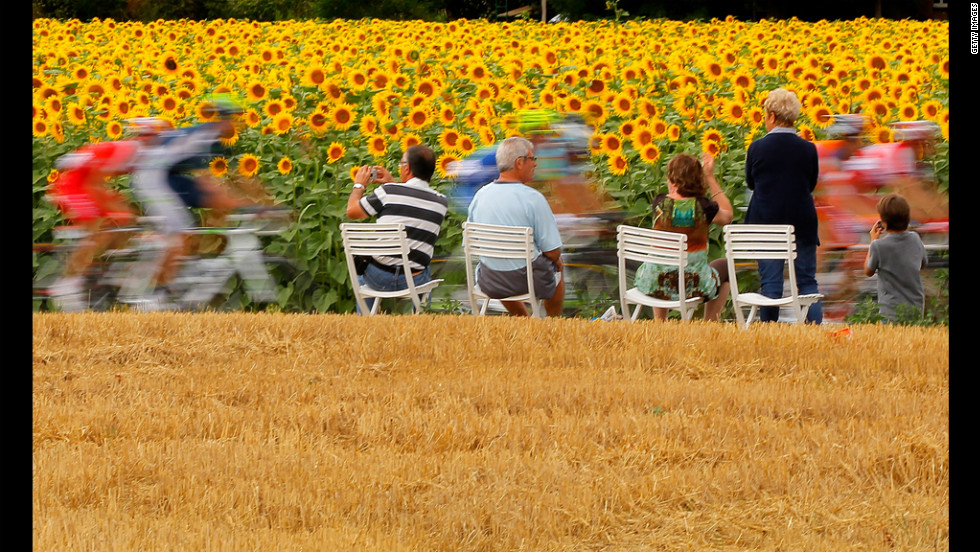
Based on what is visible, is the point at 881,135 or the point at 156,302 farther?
the point at 881,135

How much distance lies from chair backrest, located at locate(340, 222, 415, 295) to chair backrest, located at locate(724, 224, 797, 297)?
1.94 meters

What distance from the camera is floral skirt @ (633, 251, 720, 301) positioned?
7363mm

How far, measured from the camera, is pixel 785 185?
7441mm

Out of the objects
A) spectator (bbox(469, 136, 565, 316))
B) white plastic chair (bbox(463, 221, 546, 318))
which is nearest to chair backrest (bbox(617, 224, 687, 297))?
spectator (bbox(469, 136, 565, 316))

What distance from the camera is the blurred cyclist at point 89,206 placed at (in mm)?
8406

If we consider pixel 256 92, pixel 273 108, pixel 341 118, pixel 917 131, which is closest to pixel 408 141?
pixel 341 118

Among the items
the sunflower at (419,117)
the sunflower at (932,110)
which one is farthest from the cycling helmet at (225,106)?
the sunflower at (932,110)

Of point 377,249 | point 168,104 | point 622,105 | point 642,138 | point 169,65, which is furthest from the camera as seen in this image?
point 169,65

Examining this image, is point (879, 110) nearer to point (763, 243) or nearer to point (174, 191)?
point (763, 243)

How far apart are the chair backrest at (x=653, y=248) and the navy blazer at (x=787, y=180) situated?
66cm

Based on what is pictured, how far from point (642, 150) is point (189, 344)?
137 inches

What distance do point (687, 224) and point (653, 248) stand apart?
321 mm
